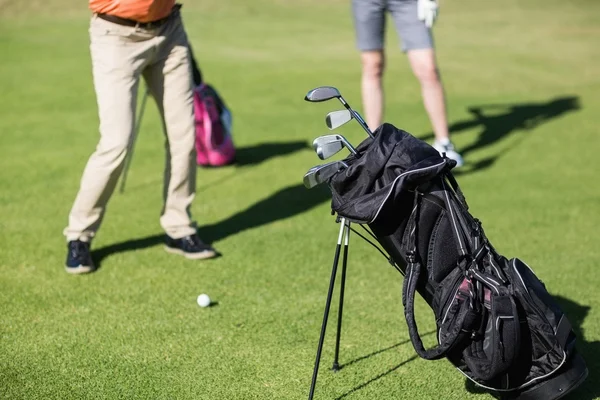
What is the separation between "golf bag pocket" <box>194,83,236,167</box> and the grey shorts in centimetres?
139

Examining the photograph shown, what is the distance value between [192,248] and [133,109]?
0.98m

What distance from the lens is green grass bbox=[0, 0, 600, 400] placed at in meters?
4.32

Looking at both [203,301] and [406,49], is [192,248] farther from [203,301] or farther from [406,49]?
[406,49]

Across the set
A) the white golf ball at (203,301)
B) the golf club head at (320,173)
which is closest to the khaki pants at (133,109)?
the white golf ball at (203,301)

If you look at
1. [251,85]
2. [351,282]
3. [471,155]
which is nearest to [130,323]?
[351,282]

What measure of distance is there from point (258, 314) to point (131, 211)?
2.22 meters

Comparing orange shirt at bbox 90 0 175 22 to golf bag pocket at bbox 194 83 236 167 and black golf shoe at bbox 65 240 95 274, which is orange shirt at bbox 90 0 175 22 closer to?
black golf shoe at bbox 65 240 95 274

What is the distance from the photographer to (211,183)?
768cm

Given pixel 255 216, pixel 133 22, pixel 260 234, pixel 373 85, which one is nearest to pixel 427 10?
pixel 373 85

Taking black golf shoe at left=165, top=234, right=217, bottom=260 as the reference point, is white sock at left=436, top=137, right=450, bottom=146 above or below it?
below

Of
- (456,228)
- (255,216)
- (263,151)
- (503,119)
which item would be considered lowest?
(503,119)

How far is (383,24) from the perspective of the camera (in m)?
8.02

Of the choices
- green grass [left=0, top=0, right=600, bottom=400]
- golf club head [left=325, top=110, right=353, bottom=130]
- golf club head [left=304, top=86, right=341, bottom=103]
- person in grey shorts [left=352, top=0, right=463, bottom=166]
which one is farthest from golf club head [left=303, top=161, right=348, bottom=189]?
person in grey shorts [left=352, top=0, right=463, bottom=166]

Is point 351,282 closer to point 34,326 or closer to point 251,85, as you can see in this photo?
point 34,326
